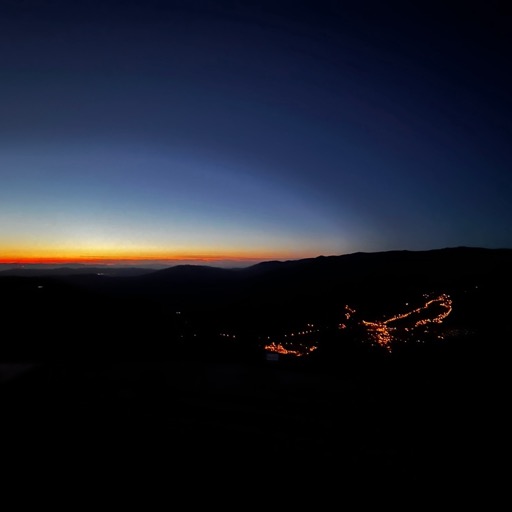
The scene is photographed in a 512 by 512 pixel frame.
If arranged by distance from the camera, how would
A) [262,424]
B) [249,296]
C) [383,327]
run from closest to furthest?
[262,424]
[383,327]
[249,296]

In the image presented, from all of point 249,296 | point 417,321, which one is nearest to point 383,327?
point 417,321

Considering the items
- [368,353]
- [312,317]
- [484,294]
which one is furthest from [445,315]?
[368,353]

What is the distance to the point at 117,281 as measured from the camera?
61.1 metres

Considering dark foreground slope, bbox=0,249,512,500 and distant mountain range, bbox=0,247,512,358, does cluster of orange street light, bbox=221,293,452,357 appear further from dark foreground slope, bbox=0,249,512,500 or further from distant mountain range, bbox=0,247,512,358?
dark foreground slope, bbox=0,249,512,500

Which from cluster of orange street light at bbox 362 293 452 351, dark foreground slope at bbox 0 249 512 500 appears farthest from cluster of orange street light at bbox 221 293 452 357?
dark foreground slope at bbox 0 249 512 500

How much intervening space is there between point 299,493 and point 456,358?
6818 millimetres

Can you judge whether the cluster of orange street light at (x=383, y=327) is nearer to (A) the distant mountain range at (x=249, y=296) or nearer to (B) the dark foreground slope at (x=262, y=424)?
(A) the distant mountain range at (x=249, y=296)

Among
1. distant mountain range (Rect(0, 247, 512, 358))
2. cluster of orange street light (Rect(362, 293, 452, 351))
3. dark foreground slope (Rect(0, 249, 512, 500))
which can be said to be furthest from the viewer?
cluster of orange street light (Rect(362, 293, 452, 351))

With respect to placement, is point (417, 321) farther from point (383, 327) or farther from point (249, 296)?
point (249, 296)

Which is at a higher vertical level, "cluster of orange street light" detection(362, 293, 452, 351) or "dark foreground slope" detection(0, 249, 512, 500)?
"dark foreground slope" detection(0, 249, 512, 500)

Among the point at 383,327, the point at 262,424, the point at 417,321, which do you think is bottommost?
the point at 383,327

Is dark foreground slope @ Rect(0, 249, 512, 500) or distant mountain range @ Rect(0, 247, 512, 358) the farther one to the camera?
distant mountain range @ Rect(0, 247, 512, 358)

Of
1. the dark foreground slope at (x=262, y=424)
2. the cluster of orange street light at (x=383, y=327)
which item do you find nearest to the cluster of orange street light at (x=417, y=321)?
the cluster of orange street light at (x=383, y=327)

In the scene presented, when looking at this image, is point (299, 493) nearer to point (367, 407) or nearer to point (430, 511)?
point (430, 511)
